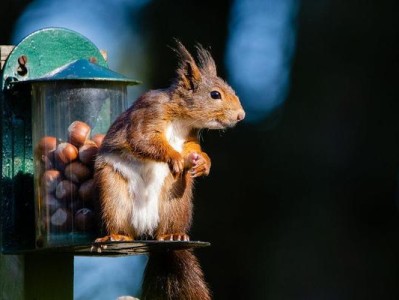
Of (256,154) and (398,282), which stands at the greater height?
(256,154)

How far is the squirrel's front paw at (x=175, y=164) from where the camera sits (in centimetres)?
423

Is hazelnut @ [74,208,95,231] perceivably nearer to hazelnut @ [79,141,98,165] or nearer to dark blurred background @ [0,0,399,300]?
hazelnut @ [79,141,98,165]

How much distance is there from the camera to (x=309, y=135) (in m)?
8.17

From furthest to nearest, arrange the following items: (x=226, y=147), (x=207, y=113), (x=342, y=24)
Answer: (x=342, y=24), (x=226, y=147), (x=207, y=113)

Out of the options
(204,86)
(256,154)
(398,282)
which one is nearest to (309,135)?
(256,154)

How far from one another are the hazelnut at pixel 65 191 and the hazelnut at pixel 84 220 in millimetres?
48

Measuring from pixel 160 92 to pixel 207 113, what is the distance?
0.47 ft

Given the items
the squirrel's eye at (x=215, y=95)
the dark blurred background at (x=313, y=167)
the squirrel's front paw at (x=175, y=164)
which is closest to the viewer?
the squirrel's front paw at (x=175, y=164)

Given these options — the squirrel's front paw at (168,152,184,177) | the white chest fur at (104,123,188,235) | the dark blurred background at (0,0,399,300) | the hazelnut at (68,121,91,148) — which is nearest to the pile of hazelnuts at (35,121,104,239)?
the hazelnut at (68,121,91,148)

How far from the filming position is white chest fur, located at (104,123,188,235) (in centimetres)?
428

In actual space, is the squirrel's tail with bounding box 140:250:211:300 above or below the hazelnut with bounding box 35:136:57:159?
below

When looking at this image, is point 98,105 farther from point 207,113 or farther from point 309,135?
point 309,135

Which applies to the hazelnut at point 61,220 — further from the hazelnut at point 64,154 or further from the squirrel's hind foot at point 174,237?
the squirrel's hind foot at point 174,237

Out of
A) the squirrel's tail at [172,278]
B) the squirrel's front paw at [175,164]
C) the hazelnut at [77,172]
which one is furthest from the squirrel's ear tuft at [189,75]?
the squirrel's tail at [172,278]
